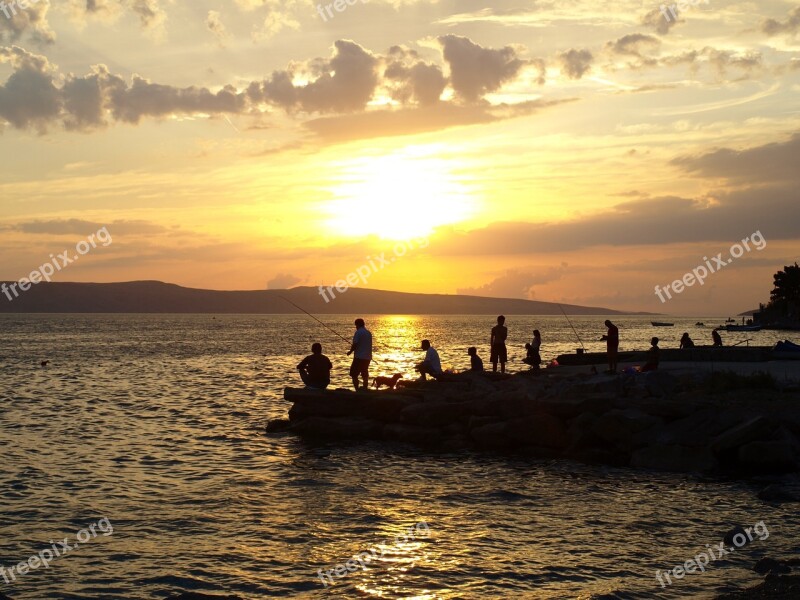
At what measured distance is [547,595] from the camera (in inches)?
413

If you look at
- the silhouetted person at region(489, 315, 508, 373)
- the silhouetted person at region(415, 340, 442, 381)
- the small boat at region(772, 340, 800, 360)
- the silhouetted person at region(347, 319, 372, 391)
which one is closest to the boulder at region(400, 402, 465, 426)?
the silhouetted person at region(347, 319, 372, 391)

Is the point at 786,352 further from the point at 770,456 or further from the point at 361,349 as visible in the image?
the point at 361,349

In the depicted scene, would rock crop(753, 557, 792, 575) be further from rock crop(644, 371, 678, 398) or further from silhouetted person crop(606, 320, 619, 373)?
silhouetted person crop(606, 320, 619, 373)

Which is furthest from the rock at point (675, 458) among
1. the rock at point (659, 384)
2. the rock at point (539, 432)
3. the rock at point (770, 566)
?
the rock at point (770, 566)

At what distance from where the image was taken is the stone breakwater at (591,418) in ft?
60.0

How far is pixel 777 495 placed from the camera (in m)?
15.6

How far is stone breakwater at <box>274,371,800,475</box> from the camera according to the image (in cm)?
1830

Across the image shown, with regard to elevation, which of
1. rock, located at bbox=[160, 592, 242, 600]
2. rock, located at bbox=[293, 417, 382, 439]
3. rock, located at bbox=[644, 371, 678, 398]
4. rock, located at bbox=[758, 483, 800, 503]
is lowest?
rock, located at bbox=[160, 592, 242, 600]

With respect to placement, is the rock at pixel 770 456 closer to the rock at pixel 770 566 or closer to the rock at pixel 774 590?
the rock at pixel 770 566

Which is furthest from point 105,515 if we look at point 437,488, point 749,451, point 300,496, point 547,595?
point 749,451

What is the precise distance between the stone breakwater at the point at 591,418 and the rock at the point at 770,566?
22.7ft

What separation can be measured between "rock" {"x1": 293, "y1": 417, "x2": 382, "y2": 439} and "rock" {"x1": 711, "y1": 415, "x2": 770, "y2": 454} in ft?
32.6

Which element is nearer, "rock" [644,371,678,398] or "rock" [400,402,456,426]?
"rock" [644,371,678,398]

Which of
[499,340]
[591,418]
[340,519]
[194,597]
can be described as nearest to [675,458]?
[591,418]
